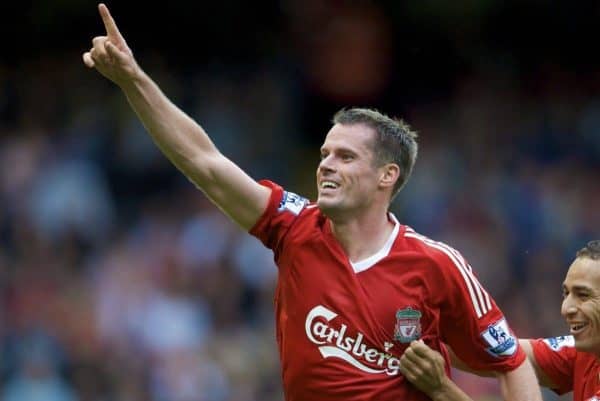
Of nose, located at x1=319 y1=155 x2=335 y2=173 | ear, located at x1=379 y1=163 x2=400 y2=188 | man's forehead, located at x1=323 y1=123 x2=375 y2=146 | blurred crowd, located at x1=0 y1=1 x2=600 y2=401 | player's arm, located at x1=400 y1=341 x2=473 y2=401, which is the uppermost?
blurred crowd, located at x1=0 y1=1 x2=600 y2=401

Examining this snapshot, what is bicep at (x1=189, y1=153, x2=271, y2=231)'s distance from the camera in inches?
209

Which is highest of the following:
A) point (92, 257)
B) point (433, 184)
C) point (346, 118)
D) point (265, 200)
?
point (433, 184)

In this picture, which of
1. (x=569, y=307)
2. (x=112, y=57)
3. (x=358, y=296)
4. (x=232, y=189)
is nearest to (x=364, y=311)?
(x=358, y=296)

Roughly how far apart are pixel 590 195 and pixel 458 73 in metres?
2.19

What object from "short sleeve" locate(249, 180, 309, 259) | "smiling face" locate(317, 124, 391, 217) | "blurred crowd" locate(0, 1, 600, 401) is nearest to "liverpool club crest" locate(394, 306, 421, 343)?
"smiling face" locate(317, 124, 391, 217)

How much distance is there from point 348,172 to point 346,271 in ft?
1.40

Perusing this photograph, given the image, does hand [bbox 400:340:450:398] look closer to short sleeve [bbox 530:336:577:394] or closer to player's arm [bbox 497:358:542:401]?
→ player's arm [bbox 497:358:542:401]

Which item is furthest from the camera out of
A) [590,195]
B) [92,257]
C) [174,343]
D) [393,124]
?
[590,195]

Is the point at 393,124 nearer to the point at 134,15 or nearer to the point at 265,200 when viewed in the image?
the point at 265,200

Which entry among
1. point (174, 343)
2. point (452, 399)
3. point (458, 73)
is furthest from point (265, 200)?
point (458, 73)

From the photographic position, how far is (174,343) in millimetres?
10531

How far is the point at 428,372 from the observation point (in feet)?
17.6

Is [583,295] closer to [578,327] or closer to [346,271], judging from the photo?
[578,327]

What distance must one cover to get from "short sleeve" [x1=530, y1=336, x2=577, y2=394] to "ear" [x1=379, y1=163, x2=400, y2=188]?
112cm
